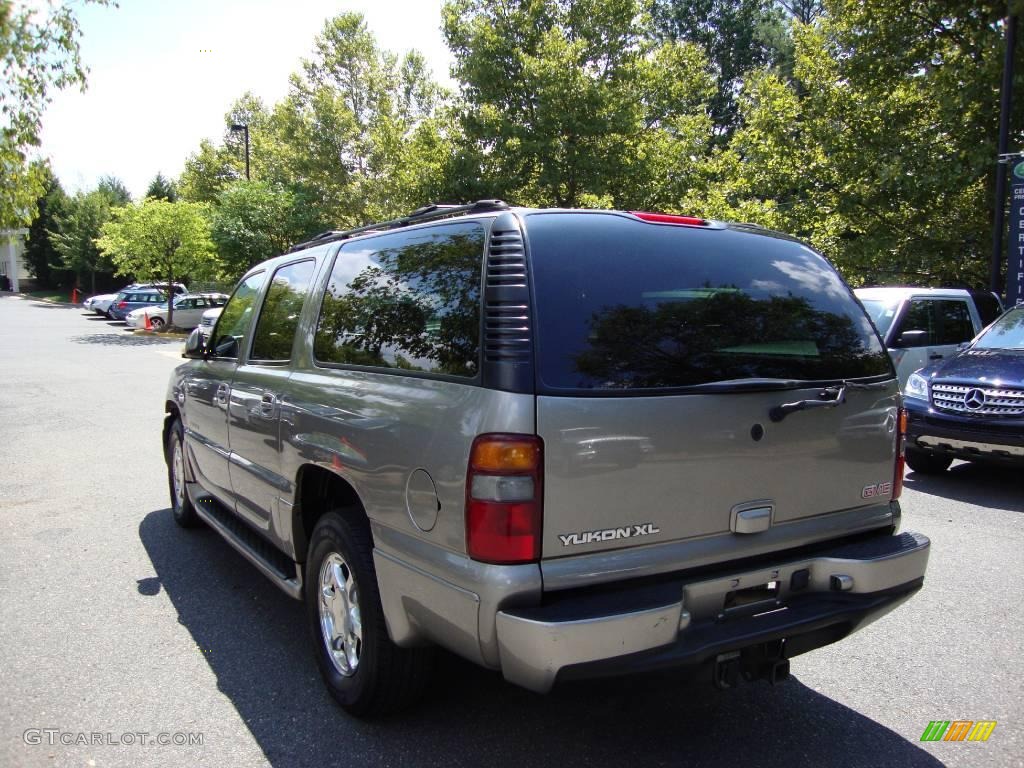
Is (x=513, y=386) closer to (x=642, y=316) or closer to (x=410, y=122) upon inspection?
(x=642, y=316)

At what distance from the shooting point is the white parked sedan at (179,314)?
30.8 meters

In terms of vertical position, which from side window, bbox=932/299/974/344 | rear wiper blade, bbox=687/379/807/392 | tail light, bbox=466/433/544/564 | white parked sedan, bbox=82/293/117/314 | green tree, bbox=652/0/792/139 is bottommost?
tail light, bbox=466/433/544/564

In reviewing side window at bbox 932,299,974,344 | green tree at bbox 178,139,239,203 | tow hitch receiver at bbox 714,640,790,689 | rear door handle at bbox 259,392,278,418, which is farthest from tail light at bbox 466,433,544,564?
green tree at bbox 178,139,239,203

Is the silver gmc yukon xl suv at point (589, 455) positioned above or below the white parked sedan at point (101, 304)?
below

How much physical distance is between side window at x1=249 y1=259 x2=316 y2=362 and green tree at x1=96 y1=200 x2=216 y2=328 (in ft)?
85.2

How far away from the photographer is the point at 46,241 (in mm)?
62625

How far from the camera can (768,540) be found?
274 cm

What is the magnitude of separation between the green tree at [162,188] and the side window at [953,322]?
2297 inches

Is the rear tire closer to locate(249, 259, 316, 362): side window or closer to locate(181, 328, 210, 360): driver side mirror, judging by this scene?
locate(249, 259, 316, 362): side window

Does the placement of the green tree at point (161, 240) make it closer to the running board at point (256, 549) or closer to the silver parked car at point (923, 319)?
the silver parked car at point (923, 319)

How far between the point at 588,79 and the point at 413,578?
19490mm

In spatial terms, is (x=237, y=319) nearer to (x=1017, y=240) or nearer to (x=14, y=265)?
(x=1017, y=240)

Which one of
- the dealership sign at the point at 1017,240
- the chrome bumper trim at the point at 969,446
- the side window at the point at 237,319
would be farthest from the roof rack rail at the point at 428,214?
the dealership sign at the point at 1017,240

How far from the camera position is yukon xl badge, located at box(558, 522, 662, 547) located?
7.79ft
